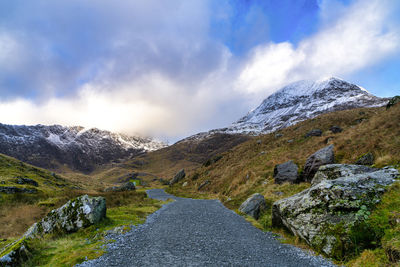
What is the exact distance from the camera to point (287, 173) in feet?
81.5

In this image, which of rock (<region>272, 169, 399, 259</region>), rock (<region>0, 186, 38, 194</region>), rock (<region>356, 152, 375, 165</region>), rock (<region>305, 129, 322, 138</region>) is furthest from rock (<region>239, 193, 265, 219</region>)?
rock (<region>0, 186, 38, 194</region>)

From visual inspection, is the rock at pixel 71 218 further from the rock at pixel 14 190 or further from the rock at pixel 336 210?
the rock at pixel 14 190

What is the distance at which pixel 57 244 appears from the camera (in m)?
11.8

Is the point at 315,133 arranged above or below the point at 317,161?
above

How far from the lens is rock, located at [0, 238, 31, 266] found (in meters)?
8.39

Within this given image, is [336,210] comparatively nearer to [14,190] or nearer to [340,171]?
[340,171]

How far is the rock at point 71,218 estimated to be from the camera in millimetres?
14344

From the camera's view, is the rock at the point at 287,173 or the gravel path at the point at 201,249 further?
the rock at the point at 287,173

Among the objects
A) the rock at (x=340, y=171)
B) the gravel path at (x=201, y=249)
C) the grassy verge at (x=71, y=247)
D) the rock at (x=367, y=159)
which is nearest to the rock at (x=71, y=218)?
the grassy verge at (x=71, y=247)

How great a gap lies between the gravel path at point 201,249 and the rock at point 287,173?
35.6 ft

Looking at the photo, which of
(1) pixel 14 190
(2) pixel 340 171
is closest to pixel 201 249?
(2) pixel 340 171

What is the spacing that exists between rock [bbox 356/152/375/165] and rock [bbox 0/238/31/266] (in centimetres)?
2434

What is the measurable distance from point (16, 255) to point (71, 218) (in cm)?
601

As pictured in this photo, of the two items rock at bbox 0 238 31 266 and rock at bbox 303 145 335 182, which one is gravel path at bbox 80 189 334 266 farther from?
rock at bbox 303 145 335 182
